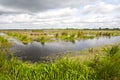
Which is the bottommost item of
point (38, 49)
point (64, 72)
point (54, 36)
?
point (54, 36)

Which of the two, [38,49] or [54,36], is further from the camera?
[54,36]

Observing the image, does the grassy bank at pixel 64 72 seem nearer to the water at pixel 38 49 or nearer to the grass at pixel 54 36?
the water at pixel 38 49

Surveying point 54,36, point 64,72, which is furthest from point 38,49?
point 54,36

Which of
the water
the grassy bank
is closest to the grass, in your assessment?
the water

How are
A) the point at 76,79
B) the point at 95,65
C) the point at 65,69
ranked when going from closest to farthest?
the point at 76,79 < the point at 65,69 < the point at 95,65

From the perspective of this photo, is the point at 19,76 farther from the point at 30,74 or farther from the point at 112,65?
the point at 112,65

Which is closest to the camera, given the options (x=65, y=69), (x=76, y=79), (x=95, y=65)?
(x=76, y=79)

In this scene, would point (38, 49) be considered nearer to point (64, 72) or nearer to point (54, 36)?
point (64, 72)

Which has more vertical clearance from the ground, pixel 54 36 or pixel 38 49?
pixel 38 49

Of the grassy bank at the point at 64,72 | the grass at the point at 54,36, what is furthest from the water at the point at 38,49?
the grassy bank at the point at 64,72

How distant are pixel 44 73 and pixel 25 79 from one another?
0.97 meters

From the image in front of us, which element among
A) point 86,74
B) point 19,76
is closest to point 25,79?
point 19,76

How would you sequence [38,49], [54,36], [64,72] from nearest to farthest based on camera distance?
[64,72]
[38,49]
[54,36]

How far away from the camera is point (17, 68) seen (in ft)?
36.3
